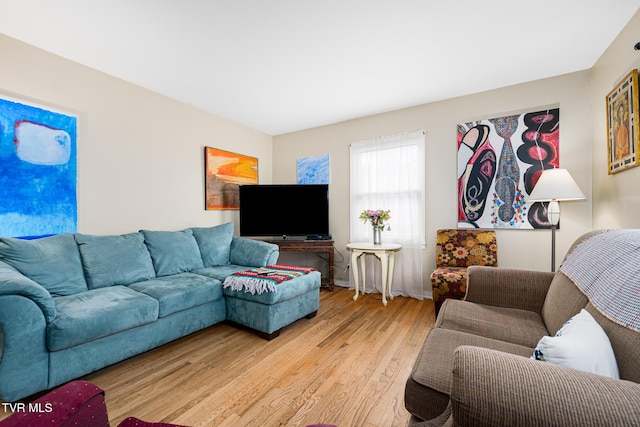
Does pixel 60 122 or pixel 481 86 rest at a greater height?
pixel 481 86

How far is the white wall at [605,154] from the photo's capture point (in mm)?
1905

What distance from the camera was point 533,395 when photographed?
0.64 meters

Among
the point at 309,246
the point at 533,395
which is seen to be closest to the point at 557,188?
the point at 533,395

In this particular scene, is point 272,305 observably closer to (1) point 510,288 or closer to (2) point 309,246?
(2) point 309,246

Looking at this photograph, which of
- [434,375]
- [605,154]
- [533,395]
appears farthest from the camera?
[605,154]

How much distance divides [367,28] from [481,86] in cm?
168

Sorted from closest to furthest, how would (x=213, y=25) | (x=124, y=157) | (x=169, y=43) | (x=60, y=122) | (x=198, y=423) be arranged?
(x=198, y=423) < (x=213, y=25) < (x=169, y=43) < (x=60, y=122) < (x=124, y=157)

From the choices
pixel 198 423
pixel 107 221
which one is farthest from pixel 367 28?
pixel 107 221

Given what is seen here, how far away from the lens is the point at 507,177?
2.94 m

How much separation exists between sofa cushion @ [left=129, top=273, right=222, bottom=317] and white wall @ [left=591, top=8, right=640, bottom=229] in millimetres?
3329

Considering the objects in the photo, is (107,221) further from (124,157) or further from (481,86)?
(481,86)

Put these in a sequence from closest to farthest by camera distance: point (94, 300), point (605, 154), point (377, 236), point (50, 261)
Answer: point (94, 300) → point (50, 261) → point (605, 154) → point (377, 236)

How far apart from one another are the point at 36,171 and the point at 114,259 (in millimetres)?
949

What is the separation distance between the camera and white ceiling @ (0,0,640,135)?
5.97ft
